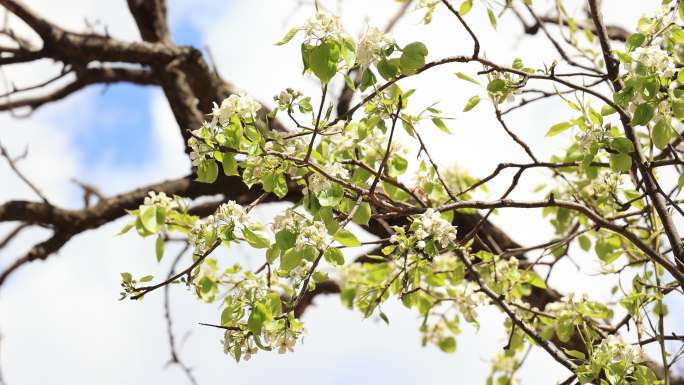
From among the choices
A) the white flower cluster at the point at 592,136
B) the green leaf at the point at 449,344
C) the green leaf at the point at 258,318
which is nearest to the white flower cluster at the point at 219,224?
the green leaf at the point at 258,318

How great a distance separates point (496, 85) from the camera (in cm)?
141

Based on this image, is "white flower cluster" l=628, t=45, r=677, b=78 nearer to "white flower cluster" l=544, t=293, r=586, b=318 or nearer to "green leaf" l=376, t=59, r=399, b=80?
"green leaf" l=376, t=59, r=399, b=80

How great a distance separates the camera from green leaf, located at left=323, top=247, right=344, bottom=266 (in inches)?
48.1

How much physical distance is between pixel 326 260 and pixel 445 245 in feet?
0.57

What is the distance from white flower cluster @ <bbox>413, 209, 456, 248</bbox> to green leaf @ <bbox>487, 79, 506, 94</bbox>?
0.28 m

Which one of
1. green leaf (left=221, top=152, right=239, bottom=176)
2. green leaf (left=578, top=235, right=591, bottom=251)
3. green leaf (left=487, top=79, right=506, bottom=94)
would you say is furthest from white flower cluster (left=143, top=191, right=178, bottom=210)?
green leaf (left=578, top=235, right=591, bottom=251)

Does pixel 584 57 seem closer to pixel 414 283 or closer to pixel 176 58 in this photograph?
pixel 414 283

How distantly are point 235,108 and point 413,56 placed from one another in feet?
0.90

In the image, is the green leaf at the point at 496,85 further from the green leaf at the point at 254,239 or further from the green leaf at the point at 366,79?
the green leaf at the point at 254,239

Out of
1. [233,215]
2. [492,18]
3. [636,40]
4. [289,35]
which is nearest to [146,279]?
[233,215]

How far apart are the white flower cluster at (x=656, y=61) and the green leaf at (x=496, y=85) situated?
0.73 ft

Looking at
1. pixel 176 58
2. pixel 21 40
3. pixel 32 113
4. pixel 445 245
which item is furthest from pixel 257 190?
pixel 445 245

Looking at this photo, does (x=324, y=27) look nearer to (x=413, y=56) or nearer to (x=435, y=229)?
(x=413, y=56)

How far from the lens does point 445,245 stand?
1227 millimetres
